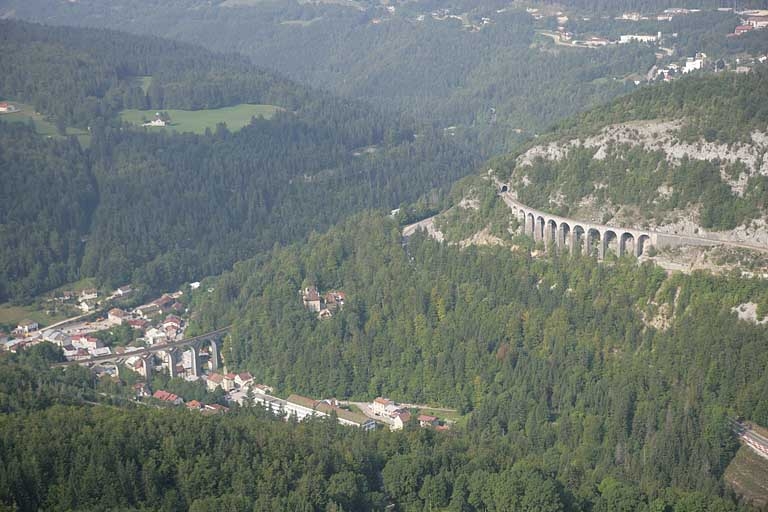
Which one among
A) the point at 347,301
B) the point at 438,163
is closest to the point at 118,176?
the point at 438,163

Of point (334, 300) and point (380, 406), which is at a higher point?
point (334, 300)

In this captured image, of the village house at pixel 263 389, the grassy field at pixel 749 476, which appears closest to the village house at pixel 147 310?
the village house at pixel 263 389

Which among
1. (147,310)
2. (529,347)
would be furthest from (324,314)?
(147,310)

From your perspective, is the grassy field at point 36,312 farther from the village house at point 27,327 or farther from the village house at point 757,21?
the village house at point 757,21

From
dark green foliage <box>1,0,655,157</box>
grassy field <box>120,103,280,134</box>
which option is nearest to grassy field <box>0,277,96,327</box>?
grassy field <box>120,103,280,134</box>

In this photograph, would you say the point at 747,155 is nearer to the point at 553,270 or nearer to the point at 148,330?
the point at 553,270

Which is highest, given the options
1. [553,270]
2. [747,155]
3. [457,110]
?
[747,155]

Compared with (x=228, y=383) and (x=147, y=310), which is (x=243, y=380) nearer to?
(x=228, y=383)
